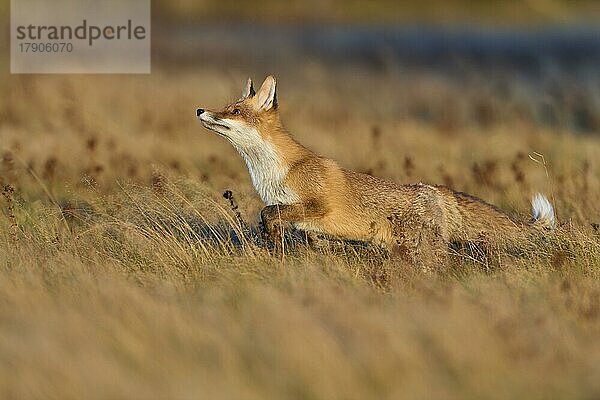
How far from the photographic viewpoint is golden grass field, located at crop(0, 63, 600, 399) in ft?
19.9

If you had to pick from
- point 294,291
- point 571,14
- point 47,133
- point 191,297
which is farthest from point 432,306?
point 571,14

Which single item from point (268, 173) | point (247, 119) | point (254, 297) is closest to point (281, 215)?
point (268, 173)

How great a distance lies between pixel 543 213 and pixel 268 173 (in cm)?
254

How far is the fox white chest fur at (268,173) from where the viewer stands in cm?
927

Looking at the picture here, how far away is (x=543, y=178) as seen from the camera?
13.7m

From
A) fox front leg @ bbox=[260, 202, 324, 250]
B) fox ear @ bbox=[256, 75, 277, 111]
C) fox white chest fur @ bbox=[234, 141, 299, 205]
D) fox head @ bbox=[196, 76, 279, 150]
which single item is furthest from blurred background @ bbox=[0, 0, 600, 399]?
fox ear @ bbox=[256, 75, 277, 111]

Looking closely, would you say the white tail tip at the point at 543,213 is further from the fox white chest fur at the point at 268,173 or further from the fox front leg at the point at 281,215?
the fox white chest fur at the point at 268,173

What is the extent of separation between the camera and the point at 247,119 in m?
9.41

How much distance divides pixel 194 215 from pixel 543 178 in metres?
5.17

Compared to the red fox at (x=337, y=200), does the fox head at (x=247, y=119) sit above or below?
above

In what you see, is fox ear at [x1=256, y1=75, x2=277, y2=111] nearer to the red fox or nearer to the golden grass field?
the red fox

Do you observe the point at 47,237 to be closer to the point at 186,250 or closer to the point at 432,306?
the point at 186,250

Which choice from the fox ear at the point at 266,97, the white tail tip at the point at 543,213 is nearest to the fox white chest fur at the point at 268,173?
the fox ear at the point at 266,97

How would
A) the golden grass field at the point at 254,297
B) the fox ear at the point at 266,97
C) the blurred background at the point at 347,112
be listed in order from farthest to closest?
1. the blurred background at the point at 347,112
2. the fox ear at the point at 266,97
3. the golden grass field at the point at 254,297
